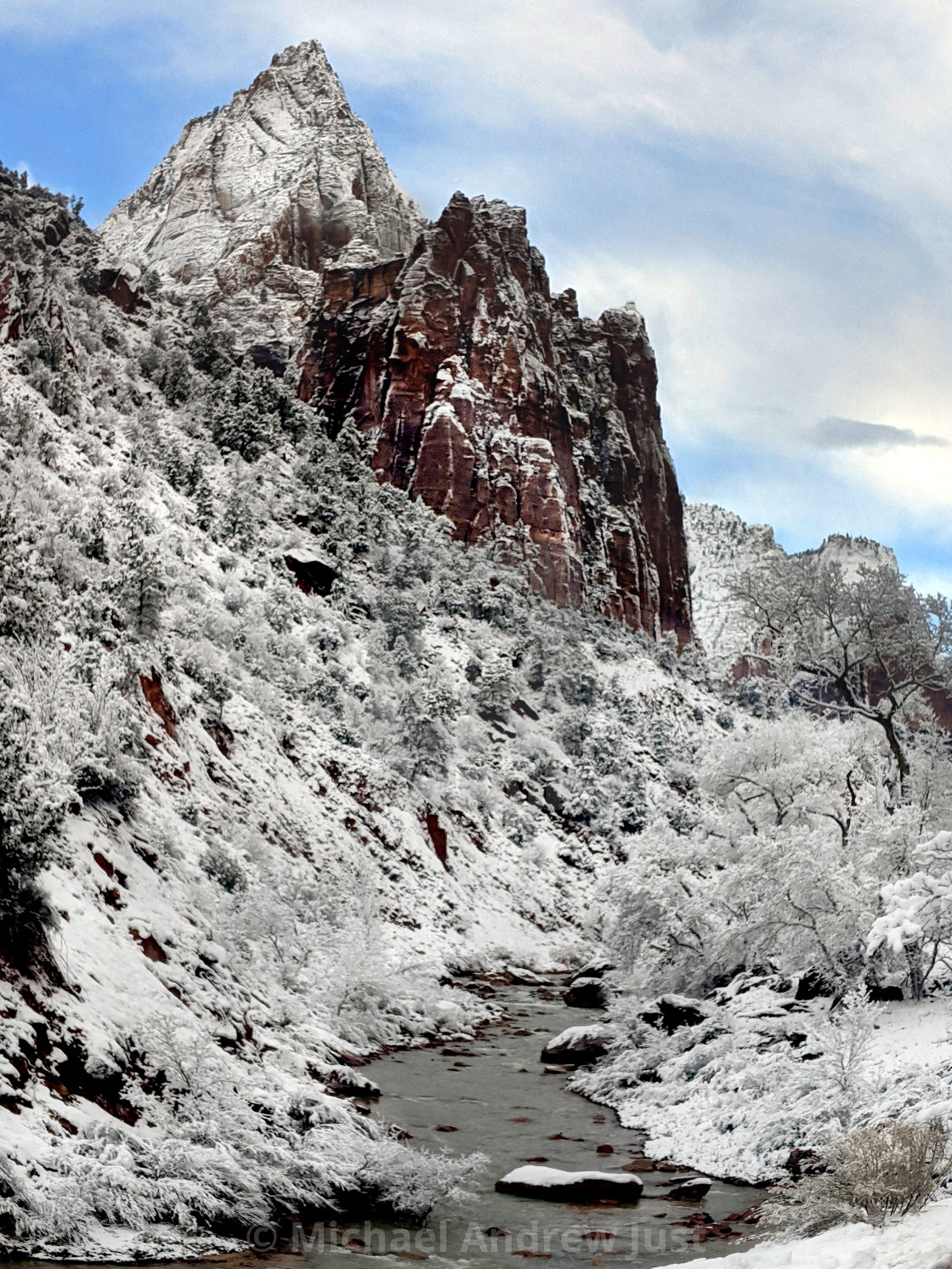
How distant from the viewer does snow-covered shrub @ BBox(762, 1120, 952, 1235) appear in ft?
27.4

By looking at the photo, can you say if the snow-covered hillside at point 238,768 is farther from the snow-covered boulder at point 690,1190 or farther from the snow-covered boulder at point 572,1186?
the snow-covered boulder at point 690,1190

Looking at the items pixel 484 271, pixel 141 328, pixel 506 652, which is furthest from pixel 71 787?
pixel 484 271

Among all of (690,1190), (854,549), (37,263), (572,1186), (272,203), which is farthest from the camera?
(854,549)

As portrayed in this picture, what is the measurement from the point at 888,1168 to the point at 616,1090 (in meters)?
10.3

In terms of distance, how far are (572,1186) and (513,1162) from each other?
6.06 feet

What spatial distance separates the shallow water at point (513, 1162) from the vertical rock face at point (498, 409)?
179ft

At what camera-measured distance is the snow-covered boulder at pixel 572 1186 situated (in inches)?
485

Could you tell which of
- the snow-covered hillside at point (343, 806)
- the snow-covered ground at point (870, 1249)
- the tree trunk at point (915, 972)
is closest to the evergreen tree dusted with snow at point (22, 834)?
the snow-covered hillside at point (343, 806)

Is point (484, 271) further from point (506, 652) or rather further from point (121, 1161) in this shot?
point (121, 1161)

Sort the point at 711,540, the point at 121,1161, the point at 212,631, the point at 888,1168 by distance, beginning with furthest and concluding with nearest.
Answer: the point at 711,540 < the point at 212,631 < the point at 121,1161 < the point at 888,1168

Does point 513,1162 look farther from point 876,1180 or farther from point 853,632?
point 853,632

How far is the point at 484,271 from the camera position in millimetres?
85250

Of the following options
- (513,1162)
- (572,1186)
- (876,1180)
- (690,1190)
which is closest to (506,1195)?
(572,1186)

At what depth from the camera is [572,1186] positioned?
12398 mm
